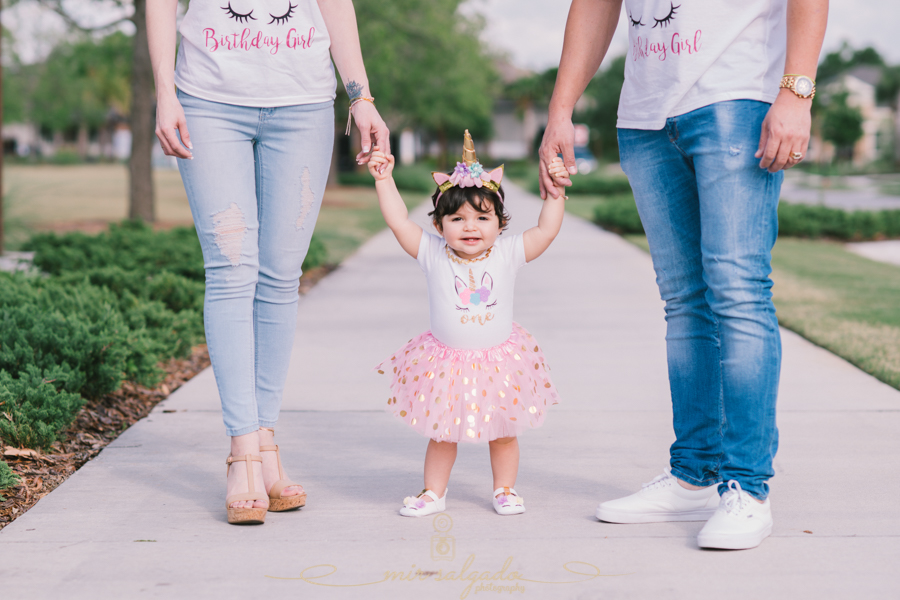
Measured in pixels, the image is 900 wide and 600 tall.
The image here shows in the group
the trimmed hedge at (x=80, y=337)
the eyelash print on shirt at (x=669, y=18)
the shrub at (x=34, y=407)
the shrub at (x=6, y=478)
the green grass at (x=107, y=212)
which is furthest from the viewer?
the green grass at (x=107, y=212)

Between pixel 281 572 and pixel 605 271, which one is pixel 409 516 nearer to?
pixel 281 572

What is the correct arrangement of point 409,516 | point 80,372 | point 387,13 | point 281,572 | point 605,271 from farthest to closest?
1. point 387,13
2. point 605,271
3. point 80,372
4. point 409,516
5. point 281,572

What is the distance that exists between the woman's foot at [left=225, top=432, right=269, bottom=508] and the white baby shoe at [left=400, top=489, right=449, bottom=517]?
17.2 inches

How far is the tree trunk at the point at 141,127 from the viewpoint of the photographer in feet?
42.5

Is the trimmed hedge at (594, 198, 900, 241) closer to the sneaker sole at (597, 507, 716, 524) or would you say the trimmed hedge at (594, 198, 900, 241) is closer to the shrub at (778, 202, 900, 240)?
the shrub at (778, 202, 900, 240)

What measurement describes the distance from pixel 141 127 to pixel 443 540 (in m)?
12.4

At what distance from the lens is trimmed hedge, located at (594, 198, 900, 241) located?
14852mm

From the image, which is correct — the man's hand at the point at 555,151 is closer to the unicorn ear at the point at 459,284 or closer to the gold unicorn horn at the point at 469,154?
the gold unicorn horn at the point at 469,154

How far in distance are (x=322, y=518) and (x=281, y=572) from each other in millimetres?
457

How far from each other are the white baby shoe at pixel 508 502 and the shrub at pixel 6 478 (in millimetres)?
1611

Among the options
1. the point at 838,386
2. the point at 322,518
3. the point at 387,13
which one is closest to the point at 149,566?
the point at 322,518

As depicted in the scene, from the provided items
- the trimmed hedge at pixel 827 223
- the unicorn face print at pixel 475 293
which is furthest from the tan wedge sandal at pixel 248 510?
the trimmed hedge at pixel 827 223

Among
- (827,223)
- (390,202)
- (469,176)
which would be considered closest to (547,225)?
(469,176)

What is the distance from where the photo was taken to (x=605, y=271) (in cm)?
969
